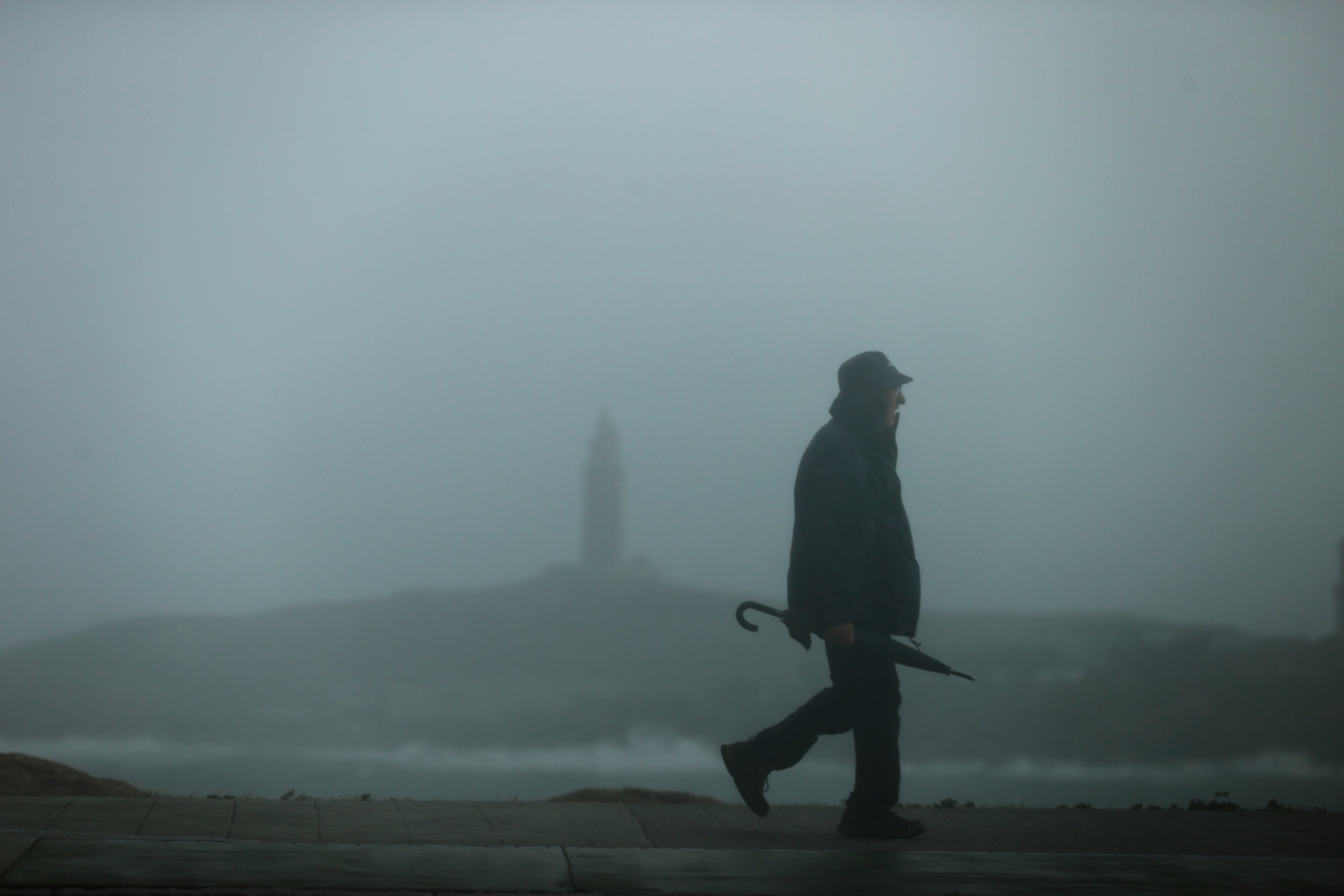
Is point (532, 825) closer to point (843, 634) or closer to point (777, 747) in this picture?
point (777, 747)

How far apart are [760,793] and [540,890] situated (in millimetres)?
1772

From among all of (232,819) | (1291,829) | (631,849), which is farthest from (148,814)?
(1291,829)

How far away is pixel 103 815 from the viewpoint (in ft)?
19.1

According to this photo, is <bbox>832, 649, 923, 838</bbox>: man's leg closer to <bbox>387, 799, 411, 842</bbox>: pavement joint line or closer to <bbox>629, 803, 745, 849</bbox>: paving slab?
<bbox>629, 803, 745, 849</bbox>: paving slab

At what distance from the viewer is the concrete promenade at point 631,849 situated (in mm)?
4527

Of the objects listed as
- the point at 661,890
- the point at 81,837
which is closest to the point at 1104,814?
the point at 661,890

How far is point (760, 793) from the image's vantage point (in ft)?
19.7

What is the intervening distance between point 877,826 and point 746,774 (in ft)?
1.93

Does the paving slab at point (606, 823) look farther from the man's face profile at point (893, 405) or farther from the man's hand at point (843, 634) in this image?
the man's face profile at point (893, 405)

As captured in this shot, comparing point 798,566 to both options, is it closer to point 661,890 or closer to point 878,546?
point 878,546

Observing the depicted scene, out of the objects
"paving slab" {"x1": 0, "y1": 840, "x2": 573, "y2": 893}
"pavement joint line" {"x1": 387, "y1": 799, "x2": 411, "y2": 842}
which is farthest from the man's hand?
"pavement joint line" {"x1": 387, "y1": 799, "x2": 411, "y2": 842}

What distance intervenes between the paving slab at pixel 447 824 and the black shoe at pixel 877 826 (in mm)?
1448

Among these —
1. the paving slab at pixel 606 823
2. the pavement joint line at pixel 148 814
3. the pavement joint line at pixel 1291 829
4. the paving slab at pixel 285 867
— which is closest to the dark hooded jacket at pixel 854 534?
the paving slab at pixel 606 823

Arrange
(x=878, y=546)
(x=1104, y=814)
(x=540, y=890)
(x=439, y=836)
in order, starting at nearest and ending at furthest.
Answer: (x=540, y=890)
(x=439, y=836)
(x=878, y=546)
(x=1104, y=814)
